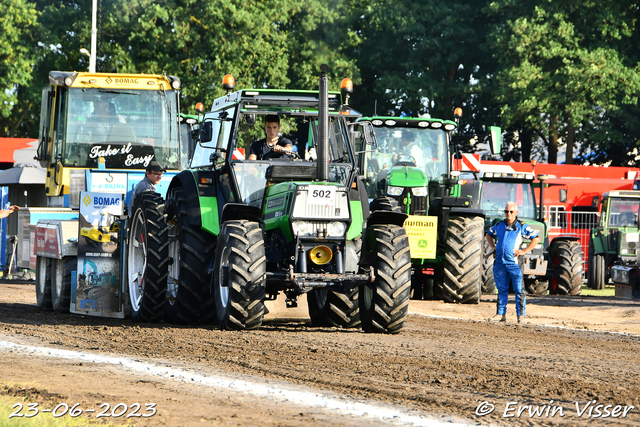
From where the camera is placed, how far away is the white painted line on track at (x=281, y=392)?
5.62 meters

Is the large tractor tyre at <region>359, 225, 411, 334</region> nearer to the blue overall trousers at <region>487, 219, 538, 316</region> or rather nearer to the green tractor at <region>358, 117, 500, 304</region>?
the blue overall trousers at <region>487, 219, 538, 316</region>

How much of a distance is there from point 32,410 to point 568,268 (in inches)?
610

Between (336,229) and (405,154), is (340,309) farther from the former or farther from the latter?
(405,154)

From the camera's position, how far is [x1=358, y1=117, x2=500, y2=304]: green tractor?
51.0 ft

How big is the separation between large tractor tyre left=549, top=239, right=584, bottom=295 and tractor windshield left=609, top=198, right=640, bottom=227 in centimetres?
378

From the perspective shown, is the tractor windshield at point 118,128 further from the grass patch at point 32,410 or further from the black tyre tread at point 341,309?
the grass patch at point 32,410

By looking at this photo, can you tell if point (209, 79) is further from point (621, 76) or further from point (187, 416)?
point (187, 416)

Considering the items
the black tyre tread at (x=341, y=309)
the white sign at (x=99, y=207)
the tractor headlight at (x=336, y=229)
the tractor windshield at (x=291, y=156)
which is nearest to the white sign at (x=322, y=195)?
the tractor headlight at (x=336, y=229)

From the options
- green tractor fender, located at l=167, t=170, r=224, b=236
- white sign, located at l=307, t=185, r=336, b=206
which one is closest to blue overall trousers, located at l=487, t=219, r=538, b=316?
white sign, located at l=307, t=185, r=336, b=206

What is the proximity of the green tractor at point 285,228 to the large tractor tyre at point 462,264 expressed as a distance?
4.73 m

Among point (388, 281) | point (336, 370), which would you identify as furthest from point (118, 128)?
point (336, 370)

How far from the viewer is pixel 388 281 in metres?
9.70

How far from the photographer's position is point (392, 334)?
10031 mm

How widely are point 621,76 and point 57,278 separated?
76.3 feet
